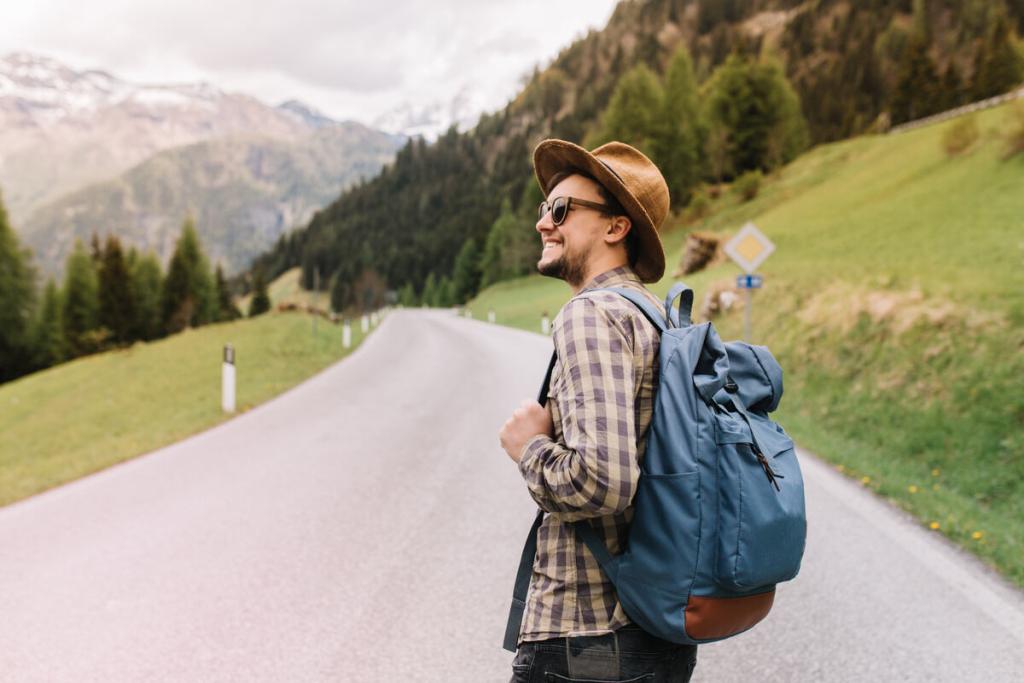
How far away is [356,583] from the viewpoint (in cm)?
448

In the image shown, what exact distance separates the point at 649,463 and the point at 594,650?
0.46 meters

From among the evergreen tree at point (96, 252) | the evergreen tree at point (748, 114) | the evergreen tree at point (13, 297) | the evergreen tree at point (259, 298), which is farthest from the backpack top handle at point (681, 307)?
the evergreen tree at point (259, 298)

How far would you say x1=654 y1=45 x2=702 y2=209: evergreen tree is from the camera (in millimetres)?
54062

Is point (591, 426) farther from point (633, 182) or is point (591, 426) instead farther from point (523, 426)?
point (633, 182)

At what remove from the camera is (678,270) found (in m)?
30.5

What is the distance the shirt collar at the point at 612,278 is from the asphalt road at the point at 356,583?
91.6 inches

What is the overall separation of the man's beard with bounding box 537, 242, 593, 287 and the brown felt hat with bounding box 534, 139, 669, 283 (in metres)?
0.15

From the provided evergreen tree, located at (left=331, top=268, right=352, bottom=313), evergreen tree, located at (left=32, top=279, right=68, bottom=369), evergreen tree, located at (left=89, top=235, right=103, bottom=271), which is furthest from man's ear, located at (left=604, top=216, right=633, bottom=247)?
evergreen tree, located at (left=331, top=268, right=352, bottom=313)

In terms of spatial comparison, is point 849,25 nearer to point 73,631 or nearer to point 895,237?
point 895,237

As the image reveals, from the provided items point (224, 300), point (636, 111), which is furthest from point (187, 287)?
point (636, 111)

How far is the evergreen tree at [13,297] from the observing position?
47.4 meters

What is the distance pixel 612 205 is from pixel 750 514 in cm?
83

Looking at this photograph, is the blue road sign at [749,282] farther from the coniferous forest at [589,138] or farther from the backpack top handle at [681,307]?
the coniferous forest at [589,138]

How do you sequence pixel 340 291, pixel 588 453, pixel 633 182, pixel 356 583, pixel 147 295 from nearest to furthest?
pixel 588 453, pixel 633 182, pixel 356 583, pixel 147 295, pixel 340 291
